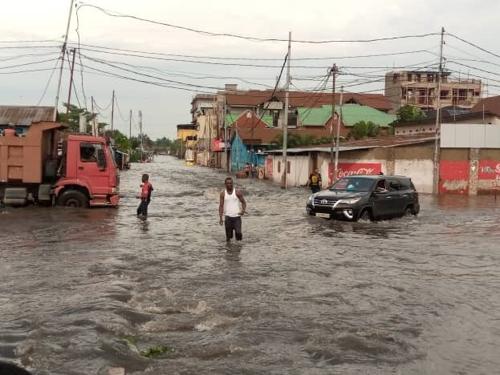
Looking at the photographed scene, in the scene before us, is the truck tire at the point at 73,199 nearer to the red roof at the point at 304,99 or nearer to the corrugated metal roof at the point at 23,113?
the corrugated metal roof at the point at 23,113

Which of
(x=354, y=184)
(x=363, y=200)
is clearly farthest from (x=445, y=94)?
(x=363, y=200)

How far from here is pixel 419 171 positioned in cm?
3438

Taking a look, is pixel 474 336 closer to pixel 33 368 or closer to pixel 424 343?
pixel 424 343

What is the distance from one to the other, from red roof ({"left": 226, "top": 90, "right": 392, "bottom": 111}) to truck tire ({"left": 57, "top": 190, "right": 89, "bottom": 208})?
69.8 metres

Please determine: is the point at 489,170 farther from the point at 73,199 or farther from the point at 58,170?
the point at 58,170

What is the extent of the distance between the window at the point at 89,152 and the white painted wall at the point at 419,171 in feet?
64.9

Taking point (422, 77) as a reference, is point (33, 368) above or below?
below

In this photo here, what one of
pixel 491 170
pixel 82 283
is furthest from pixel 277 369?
pixel 491 170

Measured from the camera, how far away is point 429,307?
27.3 ft

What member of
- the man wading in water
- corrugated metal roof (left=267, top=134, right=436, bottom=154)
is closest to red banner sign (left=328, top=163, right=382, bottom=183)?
corrugated metal roof (left=267, top=134, right=436, bottom=154)

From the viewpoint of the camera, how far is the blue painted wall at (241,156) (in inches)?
2420

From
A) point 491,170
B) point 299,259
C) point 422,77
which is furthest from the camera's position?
point 422,77

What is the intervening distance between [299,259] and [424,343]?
5.63m

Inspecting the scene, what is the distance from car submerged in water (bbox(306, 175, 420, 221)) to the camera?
1809cm
